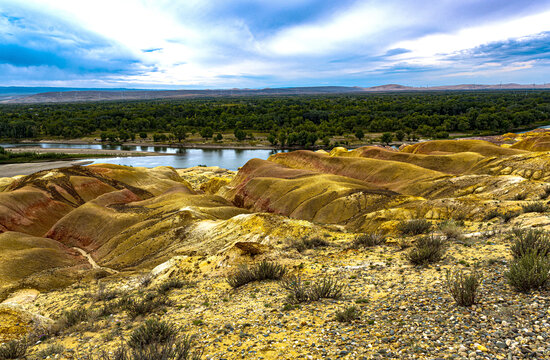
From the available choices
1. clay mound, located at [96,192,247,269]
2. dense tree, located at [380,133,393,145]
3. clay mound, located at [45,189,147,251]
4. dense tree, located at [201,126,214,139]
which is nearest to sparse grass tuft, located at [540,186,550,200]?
clay mound, located at [96,192,247,269]

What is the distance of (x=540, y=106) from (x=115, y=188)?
183627mm

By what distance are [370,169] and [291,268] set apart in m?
30.2

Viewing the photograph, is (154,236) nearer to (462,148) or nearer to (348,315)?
(348,315)

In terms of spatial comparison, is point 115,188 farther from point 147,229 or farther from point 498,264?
point 498,264

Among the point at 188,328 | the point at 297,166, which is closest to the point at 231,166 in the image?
the point at 297,166

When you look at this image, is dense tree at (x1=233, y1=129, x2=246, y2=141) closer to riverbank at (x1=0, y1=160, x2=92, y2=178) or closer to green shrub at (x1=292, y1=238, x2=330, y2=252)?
riverbank at (x1=0, y1=160, x2=92, y2=178)

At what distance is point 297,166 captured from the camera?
50.1m

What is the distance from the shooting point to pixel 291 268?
39.1 feet

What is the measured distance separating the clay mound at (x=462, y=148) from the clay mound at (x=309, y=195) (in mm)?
22390

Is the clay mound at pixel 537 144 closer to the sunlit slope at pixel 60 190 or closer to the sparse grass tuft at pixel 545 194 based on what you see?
the sparse grass tuft at pixel 545 194

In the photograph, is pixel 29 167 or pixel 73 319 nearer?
pixel 73 319

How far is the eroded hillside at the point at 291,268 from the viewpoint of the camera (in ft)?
21.5

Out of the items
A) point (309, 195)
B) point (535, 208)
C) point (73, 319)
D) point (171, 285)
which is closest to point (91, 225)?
point (309, 195)

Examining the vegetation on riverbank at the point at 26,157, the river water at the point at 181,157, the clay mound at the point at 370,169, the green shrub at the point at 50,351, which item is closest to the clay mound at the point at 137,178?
the clay mound at the point at 370,169
